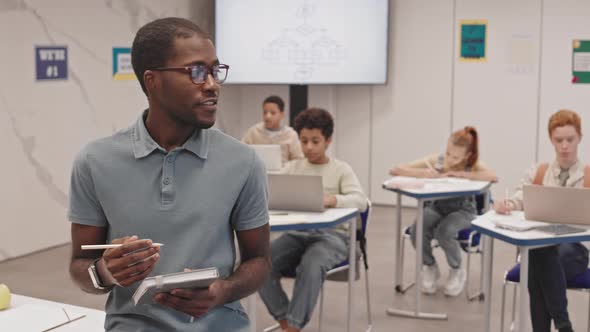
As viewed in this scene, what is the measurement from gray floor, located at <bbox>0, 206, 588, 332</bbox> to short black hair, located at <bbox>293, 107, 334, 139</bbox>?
119 centimetres

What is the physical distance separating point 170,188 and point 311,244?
2.59 m

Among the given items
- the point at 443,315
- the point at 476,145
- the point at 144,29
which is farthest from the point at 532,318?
the point at 144,29

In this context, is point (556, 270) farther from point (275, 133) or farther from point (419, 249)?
point (275, 133)

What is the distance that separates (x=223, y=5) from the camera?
8227 mm

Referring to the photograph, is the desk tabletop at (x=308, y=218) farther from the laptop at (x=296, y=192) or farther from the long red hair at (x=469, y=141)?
the long red hair at (x=469, y=141)

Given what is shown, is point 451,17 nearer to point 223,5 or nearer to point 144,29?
point 223,5

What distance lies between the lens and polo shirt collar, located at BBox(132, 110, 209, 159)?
72.6 inches

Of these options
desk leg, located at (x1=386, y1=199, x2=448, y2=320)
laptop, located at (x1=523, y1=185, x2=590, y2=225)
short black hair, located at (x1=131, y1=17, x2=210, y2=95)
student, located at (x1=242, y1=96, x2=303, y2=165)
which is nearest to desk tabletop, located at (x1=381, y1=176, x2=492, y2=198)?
desk leg, located at (x1=386, y1=199, x2=448, y2=320)

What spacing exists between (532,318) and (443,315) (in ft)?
3.13

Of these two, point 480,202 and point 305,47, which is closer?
point 480,202

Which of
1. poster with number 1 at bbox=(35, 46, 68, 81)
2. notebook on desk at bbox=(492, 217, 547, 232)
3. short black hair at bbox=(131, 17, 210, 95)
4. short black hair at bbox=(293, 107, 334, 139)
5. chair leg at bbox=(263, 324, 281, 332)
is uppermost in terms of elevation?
poster with number 1 at bbox=(35, 46, 68, 81)

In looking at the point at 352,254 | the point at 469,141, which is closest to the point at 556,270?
the point at 352,254

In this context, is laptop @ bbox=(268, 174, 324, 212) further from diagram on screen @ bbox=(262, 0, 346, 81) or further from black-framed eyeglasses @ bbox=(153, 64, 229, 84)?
diagram on screen @ bbox=(262, 0, 346, 81)

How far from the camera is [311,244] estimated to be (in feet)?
14.3
